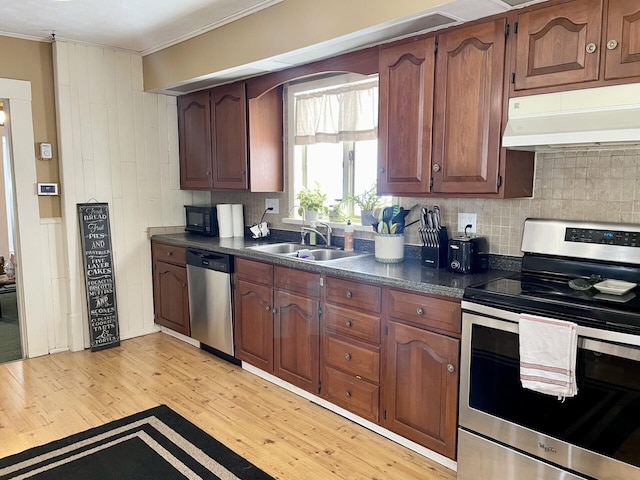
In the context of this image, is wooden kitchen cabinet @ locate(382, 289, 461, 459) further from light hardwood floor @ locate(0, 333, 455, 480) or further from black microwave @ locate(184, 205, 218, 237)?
black microwave @ locate(184, 205, 218, 237)

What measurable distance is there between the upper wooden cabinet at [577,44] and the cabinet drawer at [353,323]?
4.49 feet

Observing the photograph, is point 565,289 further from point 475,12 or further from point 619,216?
point 475,12

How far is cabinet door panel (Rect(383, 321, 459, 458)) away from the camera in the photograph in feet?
7.39

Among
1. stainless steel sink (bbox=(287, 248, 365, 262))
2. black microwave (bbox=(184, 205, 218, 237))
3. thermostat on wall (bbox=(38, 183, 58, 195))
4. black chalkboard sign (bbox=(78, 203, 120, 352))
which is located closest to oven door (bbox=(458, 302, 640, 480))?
stainless steel sink (bbox=(287, 248, 365, 262))

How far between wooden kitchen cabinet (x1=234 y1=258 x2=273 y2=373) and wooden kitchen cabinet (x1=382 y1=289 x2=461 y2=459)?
1013mm

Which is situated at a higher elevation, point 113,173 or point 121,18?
point 121,18

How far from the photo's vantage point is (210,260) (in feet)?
12.1

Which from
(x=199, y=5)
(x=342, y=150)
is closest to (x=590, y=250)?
(x=342, y=150)

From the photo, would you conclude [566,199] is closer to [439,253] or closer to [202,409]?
[439,253]

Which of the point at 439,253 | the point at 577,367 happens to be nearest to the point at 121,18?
the point at 439,253

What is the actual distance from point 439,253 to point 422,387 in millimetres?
732

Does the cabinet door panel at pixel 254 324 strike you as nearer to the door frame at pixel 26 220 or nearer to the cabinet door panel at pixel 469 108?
the cabinet door panel at pixel 469 108

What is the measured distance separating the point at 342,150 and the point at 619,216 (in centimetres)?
194

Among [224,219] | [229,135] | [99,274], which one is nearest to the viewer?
[229,135]
